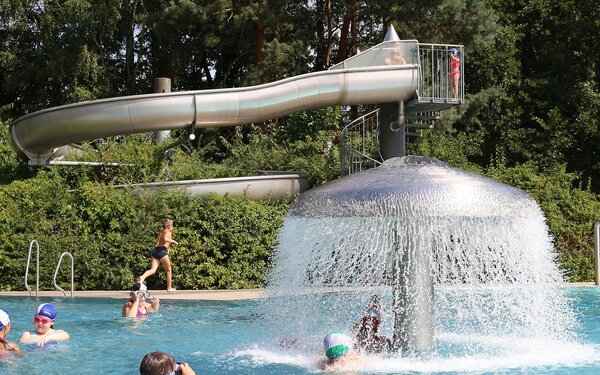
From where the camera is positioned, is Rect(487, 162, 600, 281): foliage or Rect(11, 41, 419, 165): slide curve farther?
Rect(487, 162, 600, 281): foliage

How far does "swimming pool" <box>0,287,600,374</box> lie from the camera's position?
344 inches

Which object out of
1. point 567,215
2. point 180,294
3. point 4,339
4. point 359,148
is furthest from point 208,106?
point 4,339

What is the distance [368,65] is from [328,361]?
527 inches

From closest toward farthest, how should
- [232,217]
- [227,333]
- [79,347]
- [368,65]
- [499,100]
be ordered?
1. [79,347]
2. [227,333]
3. [232,217]
4. [368,65]
5. [499,100]

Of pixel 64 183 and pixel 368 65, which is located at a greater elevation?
pixel 368 65

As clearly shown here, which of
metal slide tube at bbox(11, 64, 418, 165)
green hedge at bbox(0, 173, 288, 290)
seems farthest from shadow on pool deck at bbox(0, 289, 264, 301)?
metal slide tube at bbox(11, 64, 418, 165)

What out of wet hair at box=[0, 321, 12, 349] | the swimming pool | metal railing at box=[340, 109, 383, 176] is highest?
metal railing at box=[340, 109, 383, 176]

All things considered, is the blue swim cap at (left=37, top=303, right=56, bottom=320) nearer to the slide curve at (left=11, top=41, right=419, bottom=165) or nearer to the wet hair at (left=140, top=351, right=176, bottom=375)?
the wet hair at (left=140, top=351, right=176, bottom=375)

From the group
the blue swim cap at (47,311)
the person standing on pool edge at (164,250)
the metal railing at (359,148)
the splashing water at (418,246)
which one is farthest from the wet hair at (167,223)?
the splashing water at (418,246)

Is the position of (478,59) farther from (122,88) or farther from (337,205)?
(337,205)

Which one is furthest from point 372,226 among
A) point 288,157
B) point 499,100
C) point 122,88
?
point 122,88

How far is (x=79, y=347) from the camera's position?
1058 cm

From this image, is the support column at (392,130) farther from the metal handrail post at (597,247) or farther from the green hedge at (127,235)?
the metal handrail post at (597,247)

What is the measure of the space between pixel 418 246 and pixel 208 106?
1122 centimetres
